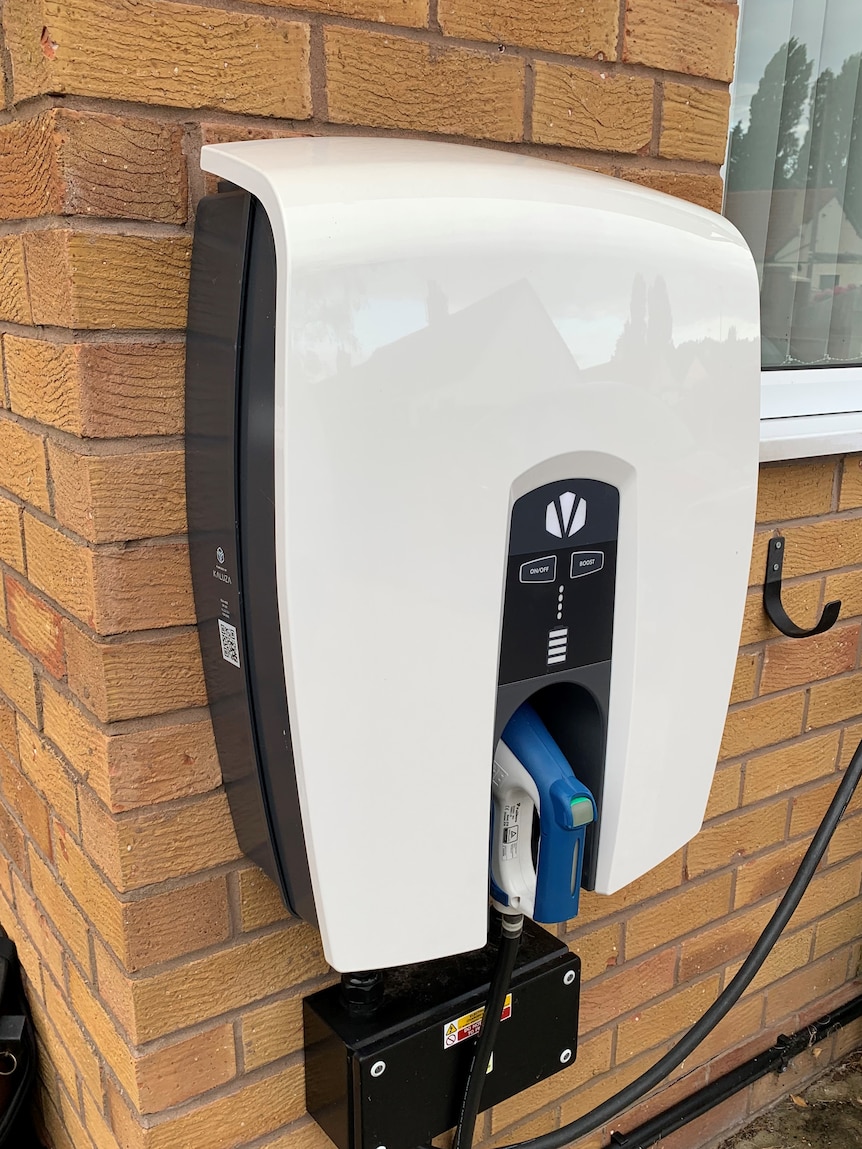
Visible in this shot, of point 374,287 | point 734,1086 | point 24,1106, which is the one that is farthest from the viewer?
point 734,1086

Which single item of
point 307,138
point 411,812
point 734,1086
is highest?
point 307,138

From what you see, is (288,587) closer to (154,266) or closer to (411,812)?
(411,812)

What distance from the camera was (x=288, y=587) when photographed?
74 cm

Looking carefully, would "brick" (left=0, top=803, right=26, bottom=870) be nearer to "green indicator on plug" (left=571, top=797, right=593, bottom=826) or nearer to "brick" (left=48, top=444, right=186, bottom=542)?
"brick" (left=48, top=444, right=186, bottom=542)

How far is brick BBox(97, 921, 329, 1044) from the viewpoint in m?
1.03

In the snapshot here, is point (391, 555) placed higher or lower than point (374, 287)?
lower

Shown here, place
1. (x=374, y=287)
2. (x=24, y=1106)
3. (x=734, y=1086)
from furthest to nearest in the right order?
(x=734, y=1086)
(x=24, y=1106)
(x=374, y=287)

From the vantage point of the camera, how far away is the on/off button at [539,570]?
0.84 meters

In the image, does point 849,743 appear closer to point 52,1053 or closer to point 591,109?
point 591,109

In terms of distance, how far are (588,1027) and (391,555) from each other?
1016 millimetres

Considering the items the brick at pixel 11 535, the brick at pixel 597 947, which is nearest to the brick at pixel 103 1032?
the brick at pixel 11 535

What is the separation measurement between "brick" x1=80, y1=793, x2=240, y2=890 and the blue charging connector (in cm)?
30

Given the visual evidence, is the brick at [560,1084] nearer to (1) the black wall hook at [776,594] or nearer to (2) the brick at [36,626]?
(1) the black wall hook at [776,594]

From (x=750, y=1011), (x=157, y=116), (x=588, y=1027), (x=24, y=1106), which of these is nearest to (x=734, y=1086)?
(x=750, y=1011)
